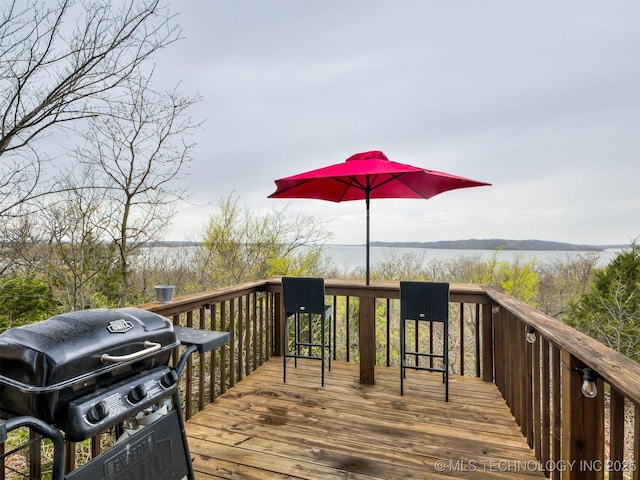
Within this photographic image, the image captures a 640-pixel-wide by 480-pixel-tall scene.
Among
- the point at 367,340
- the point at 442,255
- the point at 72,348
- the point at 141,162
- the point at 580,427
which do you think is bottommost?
the point at 367,340

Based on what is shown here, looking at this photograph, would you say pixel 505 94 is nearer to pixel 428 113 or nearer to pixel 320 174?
pixel 428 113

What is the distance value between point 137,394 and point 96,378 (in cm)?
17

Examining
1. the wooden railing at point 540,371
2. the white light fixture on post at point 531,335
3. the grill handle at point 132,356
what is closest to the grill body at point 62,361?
the grill handle at point 132,356

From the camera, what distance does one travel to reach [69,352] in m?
0.96

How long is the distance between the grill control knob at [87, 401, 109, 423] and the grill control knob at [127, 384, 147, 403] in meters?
0.09

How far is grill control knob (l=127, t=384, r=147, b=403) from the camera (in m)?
1.12

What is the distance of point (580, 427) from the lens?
4.45 feet

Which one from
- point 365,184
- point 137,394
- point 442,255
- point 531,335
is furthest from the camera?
point 442,255

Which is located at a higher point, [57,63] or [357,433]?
[57,63]

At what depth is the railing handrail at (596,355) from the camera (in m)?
0.94

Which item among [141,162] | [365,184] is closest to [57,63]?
[141,162]

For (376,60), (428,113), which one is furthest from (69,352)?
(428,113)

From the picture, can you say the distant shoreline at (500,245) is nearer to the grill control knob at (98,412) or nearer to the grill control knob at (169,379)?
the grill control knob at (169,379)

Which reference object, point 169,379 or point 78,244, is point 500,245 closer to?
point 169,379
